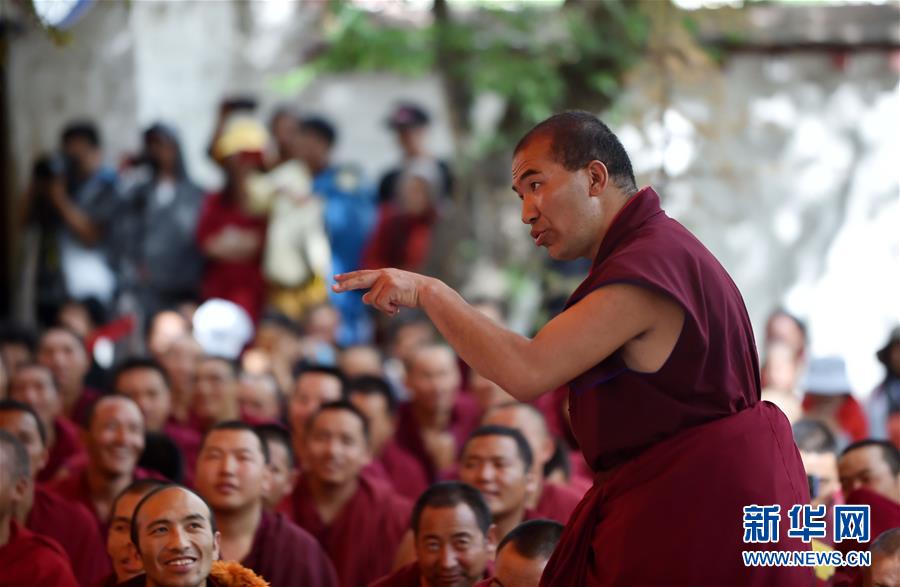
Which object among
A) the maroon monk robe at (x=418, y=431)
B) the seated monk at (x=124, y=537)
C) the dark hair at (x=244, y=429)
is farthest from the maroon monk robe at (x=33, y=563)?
the maroon monk robe at (x=418, y=431)

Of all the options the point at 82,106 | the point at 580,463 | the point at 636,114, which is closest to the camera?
the point at 580,463

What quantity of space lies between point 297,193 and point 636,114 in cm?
281

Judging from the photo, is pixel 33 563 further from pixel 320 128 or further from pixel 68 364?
pixel 320 128

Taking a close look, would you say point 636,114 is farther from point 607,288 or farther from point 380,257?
point 607,288

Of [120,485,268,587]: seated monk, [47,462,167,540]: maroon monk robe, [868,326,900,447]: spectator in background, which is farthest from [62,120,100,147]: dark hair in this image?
[120,485,268,587]: seated monk

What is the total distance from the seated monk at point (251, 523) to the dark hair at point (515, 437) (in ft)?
2.71

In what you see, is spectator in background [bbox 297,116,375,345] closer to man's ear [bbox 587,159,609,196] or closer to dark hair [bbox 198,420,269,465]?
dark hair [bbox 198,420,269,465]

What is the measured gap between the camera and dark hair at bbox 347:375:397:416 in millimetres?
8320

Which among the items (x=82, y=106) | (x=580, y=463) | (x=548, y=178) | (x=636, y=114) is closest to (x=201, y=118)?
(x=82, y=106)

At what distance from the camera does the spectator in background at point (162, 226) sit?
11312 millimetres

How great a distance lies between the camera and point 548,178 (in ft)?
12.3

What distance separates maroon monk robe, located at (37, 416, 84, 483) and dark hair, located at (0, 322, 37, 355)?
1692 millimetres

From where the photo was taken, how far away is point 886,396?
356 inches

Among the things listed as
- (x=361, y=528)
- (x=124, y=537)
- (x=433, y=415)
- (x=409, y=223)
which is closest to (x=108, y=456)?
(x=361, y=528)
